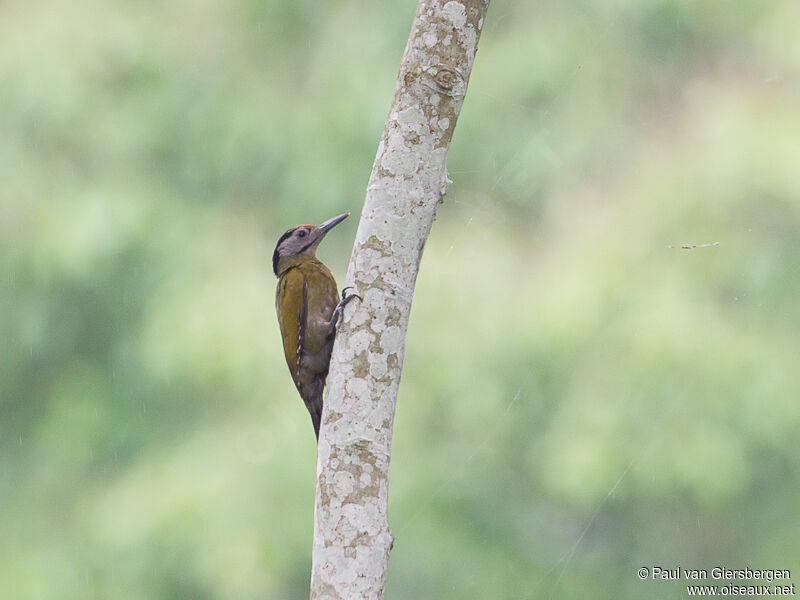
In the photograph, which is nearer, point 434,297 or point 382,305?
point 382,305

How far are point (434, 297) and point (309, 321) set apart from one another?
89.2 inches

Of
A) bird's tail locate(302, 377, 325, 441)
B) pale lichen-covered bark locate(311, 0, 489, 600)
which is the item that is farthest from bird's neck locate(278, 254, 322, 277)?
pale lichen-covered bark locate(311, 0, 489, 600)

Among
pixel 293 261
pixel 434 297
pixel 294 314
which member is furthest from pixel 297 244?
pixel 434 297

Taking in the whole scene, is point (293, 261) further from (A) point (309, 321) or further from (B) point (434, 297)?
(B) point (434, 297)

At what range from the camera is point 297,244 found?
12.6 feet

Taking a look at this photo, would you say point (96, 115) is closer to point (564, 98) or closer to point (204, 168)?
point (204, 168)

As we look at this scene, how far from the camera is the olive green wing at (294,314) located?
11.5ft

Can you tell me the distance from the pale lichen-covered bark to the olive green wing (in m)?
1.14

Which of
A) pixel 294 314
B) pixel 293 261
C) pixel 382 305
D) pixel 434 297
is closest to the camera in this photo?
pixel 382 305

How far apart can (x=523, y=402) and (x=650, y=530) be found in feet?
3.58

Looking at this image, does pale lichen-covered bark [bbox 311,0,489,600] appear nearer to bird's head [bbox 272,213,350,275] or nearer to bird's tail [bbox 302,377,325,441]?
bird's tail [bbox 302,377,325,441]

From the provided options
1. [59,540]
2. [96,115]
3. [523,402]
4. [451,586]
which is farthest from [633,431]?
[96,115]

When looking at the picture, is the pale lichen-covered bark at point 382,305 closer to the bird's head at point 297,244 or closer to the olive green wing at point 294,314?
the olive green wing at point 294,314

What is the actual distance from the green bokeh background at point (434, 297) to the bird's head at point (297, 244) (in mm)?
1537
